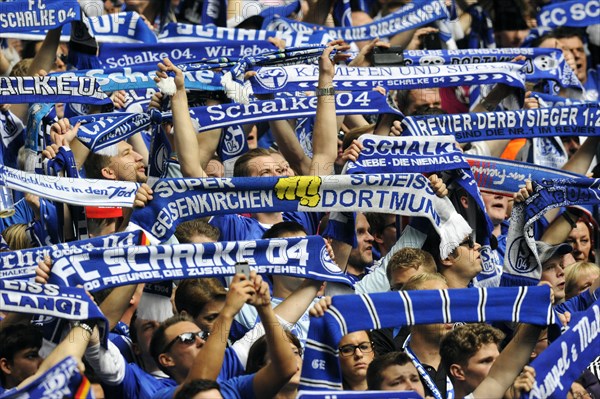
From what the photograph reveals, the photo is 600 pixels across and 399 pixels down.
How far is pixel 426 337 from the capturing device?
7934 mm

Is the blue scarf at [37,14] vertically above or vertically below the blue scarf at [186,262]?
above

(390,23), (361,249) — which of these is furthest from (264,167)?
(390,23)

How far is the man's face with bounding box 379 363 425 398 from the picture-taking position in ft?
23.4

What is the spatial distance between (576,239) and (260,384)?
11.9 feet

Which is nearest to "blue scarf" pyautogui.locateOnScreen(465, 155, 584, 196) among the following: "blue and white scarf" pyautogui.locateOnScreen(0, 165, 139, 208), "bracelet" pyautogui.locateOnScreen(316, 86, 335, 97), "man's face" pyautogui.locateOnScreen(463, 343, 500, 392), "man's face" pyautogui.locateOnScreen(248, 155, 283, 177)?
"bracelet" pyautogui.locateOnScreen(316, 86, 335, 97)

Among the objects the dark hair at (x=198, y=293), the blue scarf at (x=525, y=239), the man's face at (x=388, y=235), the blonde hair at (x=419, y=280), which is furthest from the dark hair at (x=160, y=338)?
the man's face at (x=388, y=235)

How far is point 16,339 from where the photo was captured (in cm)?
698

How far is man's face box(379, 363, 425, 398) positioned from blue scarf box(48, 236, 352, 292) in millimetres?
557

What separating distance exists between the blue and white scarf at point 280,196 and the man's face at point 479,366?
3.31 ft

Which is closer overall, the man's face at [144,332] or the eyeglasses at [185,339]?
the eyeglasses at [185,339]

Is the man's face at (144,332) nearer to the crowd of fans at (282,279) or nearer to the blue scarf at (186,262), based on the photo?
the crowd of fans at (282,279)

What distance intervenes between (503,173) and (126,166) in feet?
7.52

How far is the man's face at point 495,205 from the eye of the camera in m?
9.52

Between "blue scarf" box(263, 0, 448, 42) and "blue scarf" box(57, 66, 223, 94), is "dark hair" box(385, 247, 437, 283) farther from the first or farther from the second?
"blue scarf" box(263, 0, 448, 42)
